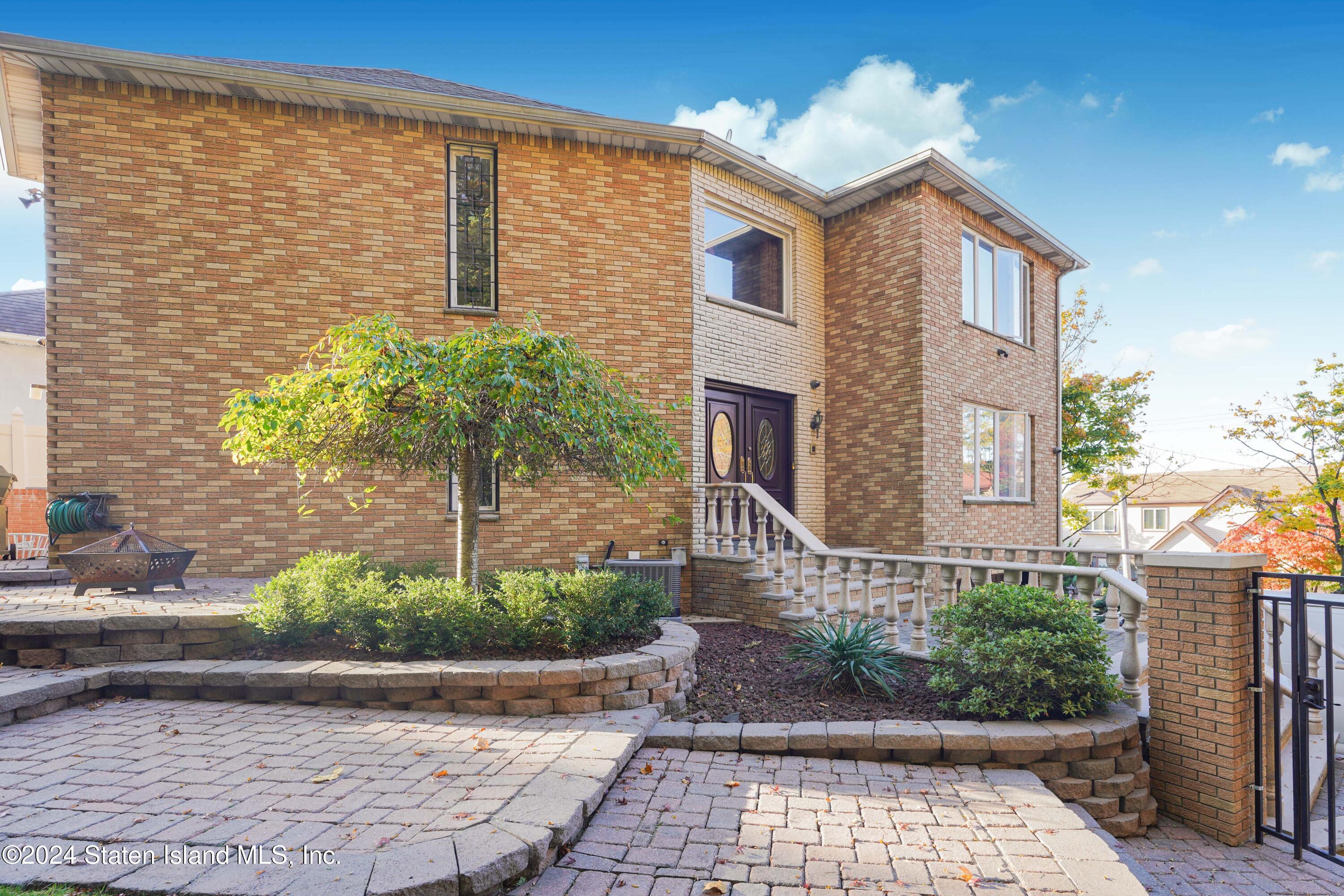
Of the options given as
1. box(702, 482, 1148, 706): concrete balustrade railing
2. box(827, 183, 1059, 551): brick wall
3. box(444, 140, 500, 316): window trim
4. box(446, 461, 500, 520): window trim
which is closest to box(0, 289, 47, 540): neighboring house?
box(446, 461, 500, 520): window trim

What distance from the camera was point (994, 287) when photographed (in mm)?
11039

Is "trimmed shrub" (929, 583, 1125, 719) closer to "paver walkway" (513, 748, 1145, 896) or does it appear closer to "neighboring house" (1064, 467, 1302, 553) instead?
"paver walkway" (513, 748, 1145, 896)

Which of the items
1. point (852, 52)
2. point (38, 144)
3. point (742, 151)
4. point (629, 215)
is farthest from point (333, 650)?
point (852, 52)

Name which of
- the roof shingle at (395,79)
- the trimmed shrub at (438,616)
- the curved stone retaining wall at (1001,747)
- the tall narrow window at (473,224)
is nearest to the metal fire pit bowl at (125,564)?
the trimmed shrub at (438,616)

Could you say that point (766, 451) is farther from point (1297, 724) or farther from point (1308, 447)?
point (1308, 447)

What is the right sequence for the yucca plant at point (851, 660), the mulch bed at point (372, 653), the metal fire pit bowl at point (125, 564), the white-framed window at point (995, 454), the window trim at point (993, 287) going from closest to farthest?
1. the mulch bed at point (372, 653)
2. the yucca plant at point (851, 660)
3. the metal fire pit bowl at point (125, 564)
4. the white-framed window at point (995, 454)
5. the window trim at point (993, 287)

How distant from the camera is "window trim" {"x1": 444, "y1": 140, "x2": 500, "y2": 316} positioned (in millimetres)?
7914

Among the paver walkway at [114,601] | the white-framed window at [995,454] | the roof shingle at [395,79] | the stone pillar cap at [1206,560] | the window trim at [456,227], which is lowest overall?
the paver walkway at [114,601]

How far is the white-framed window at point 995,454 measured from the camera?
1031 cm

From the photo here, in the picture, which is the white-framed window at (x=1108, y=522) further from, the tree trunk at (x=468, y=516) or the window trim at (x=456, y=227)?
the tree trunk at (x=468, y=516)

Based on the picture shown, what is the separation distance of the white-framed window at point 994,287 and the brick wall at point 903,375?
0.79 ft

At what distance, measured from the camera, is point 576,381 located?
468 centimetres

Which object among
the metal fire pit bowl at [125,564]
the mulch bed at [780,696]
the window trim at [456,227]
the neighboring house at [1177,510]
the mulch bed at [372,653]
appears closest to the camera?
the mulch bed at [780,696]

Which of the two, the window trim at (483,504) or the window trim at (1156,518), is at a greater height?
the window trim at (483,504)
